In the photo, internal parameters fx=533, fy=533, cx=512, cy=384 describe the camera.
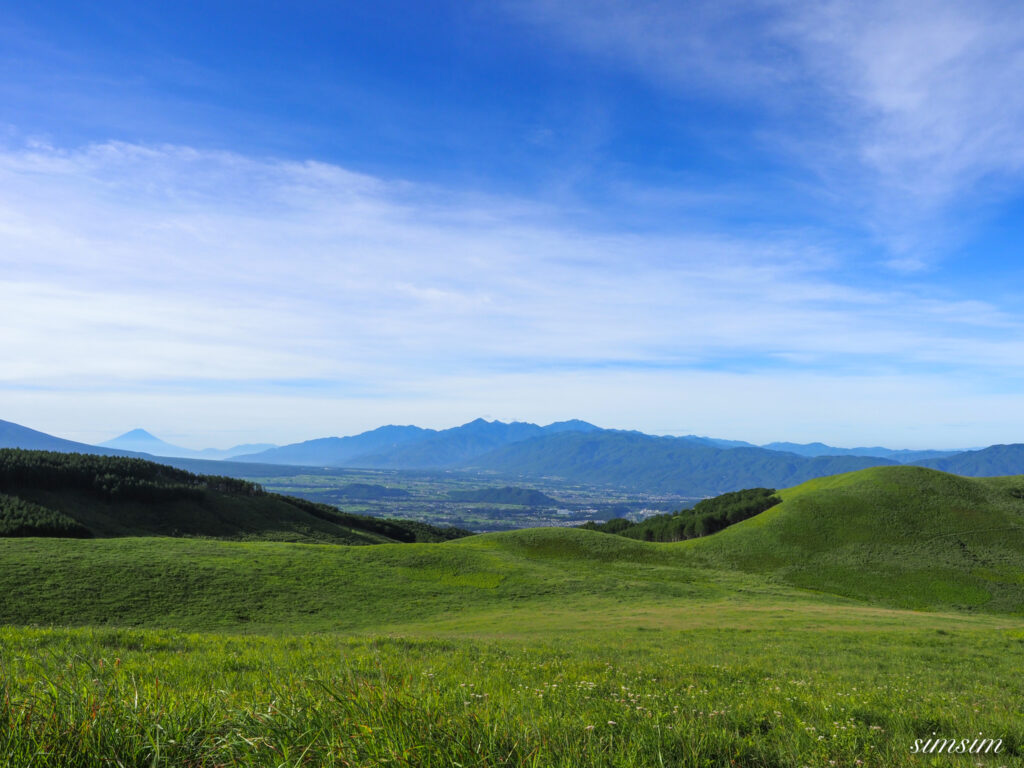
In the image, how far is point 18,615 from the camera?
30.0 m

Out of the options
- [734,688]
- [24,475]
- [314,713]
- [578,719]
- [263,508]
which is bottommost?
[263,508]

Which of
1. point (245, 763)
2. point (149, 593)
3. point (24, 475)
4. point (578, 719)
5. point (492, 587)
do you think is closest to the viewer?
point (245, 763)

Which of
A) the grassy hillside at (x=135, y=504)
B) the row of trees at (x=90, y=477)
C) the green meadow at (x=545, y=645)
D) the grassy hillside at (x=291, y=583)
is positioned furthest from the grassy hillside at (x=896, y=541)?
the row of trees at (x=90, y=477)

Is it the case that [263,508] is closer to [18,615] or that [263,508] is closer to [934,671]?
[18,615]

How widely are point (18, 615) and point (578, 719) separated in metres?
38.7

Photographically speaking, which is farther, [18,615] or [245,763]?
[18,615]

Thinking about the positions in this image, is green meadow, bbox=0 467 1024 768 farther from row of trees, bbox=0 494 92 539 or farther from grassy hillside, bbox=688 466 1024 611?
row of trees, bbox=0 494 92 539

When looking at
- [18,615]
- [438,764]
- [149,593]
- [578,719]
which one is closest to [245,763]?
[438,764]

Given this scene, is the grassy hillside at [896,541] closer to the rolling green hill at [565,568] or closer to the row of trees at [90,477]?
the rolling green hill at [565,568]

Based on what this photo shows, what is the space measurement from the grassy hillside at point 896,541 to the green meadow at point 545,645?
35cm

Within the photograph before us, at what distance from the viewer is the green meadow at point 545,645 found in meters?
4.10

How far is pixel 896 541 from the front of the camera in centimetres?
7162

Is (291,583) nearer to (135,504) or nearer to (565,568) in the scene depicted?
(565,568)

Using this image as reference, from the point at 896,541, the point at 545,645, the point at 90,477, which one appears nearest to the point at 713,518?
the point at 896,541
